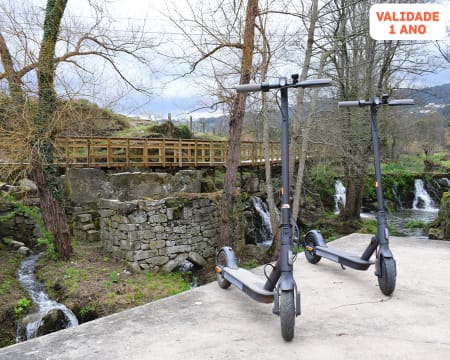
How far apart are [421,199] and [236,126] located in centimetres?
1361

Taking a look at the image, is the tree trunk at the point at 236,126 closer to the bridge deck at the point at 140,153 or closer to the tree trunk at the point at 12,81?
the bridge deck at the point at 140,153

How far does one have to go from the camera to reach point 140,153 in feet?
45.1

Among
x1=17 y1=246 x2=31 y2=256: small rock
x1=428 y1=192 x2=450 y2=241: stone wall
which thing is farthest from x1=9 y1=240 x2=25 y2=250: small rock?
x1=428 y1=192 x2=450 y2=241: stone wall

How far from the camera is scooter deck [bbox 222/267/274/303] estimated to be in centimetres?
283

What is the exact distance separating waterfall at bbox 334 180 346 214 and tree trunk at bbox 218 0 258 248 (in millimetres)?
8513

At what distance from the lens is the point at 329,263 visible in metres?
4.73

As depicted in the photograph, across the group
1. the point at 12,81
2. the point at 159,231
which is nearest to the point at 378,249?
the point at 159,231

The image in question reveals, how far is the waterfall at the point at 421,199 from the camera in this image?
17828 mm

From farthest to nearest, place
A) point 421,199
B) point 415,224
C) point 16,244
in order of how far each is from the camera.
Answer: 1. point 421,199
2. point 415,224
3. point 16,244

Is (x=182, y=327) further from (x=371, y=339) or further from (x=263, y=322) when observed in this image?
(x=371, y=339)

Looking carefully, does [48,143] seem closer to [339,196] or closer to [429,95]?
[429,95]

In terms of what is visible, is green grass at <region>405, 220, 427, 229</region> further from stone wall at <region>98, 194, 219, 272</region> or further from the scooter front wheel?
the scooter front wheel

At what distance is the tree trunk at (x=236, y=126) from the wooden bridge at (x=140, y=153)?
334 centimetres

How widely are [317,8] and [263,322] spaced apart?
766cm
